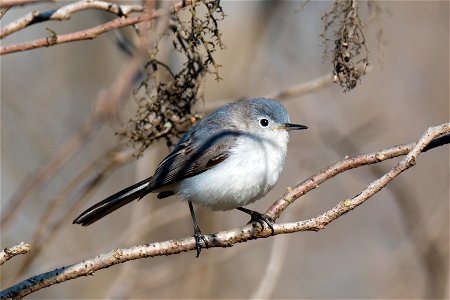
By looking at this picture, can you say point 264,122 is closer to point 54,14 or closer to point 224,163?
point 224,163

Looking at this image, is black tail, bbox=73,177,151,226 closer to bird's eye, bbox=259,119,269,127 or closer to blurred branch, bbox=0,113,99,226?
blurred branch, bbox=0,113,99,226

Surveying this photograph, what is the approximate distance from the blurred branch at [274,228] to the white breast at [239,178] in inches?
24.3

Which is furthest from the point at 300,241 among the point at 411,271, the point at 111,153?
the point at 111,153

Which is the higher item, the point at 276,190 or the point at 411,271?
the point at 276,190

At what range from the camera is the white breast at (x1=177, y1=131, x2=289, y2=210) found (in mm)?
3078

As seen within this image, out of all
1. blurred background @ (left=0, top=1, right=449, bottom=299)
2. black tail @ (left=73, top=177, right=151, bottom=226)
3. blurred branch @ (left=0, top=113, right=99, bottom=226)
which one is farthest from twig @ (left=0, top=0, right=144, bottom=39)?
blurred background @ (left=0, top=1, right=449, bottom=299)

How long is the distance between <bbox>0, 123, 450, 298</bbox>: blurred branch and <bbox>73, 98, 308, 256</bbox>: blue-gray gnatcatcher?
65 centimetres

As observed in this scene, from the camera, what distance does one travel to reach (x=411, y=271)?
15.0ft

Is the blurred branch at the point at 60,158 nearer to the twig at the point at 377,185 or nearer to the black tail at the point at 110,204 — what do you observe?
the black tail at the point at 110,204

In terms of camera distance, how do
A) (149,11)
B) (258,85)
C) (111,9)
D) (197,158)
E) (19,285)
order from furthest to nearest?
(258,85), (197,158), (111,9), (19,285), (149,11)

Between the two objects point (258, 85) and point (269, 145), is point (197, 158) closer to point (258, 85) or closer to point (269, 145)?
point (269, 145)

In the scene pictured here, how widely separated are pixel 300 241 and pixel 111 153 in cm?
258

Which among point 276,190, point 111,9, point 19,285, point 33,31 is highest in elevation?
point 33,31

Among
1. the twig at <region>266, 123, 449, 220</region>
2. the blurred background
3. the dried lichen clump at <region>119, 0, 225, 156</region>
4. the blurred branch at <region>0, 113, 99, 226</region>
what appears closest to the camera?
the blurred branch at <region>0, 113, 99, 226</region>
